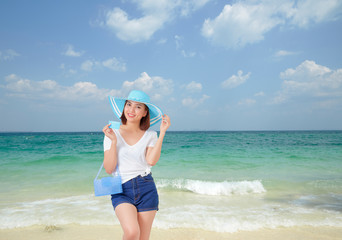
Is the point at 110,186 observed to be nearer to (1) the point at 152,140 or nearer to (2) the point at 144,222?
(2) the point at 144,222

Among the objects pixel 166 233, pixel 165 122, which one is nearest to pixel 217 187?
pixel 166 233

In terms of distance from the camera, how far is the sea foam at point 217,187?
7719mm

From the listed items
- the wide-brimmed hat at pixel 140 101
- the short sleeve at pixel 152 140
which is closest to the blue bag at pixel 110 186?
the short sleeve at pixel 152 140

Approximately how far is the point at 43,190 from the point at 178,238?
5.33 m

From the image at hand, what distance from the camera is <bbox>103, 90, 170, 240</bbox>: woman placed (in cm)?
238

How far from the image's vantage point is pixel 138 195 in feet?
7.98

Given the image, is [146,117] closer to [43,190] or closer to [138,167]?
[138,167]

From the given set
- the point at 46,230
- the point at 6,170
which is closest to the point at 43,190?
the point at 46,230

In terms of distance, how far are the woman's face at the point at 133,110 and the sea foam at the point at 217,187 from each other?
18.0ft

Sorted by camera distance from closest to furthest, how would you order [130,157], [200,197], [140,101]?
[130,157], [140,101], [200,197]

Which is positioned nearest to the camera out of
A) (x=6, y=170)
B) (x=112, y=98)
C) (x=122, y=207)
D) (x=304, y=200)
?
(x=122, y=207)

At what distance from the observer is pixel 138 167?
2.53 meters

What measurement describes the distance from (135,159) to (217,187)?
602 cm

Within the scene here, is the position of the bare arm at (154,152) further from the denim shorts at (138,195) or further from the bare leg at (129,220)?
the bare leg at (129,220)
